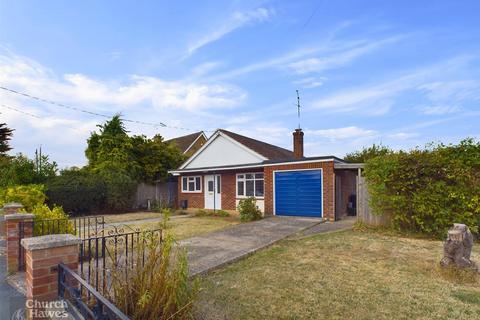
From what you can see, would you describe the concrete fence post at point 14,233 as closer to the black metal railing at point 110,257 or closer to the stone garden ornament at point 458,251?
the black metal railing at point 110,257

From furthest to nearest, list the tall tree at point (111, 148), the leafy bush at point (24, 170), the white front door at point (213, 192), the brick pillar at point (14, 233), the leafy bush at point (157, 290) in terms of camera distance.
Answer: the tall tree at point (111, 148) < the white front door at point (213, 192) < the leafy bush at point (24, 170) < the brick pillar at point (14, 233) < the leafy bush at point (157, 290)

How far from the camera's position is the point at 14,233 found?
5039 mm

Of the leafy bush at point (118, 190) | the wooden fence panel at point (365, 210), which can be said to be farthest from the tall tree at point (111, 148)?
the wooden fence panel at point (365, 210)

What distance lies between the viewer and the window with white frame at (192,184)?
18609mm

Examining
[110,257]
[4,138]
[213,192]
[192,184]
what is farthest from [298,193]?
[4,138]

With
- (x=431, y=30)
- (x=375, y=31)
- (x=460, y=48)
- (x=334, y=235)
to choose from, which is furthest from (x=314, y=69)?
(x=334, y=235)

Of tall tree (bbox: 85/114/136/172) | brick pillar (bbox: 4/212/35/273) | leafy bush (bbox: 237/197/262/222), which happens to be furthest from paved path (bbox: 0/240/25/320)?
tall tree (bbox: 85/114/136/172)

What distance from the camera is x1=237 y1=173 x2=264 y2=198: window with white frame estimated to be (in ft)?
50.2

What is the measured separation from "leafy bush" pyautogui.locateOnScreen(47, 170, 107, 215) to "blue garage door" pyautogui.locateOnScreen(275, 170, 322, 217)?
10592 mm

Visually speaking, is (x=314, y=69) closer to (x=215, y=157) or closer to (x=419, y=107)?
(x=419, y=107)

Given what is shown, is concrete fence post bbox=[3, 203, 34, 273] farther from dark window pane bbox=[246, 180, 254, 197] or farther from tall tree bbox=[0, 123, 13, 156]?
tall tree bbox=[0, 123, 13, 156]

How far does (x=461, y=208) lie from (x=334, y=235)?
3.55 m

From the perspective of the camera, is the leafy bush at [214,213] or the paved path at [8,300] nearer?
the paved path at [8,300]

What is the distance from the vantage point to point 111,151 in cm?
1958
